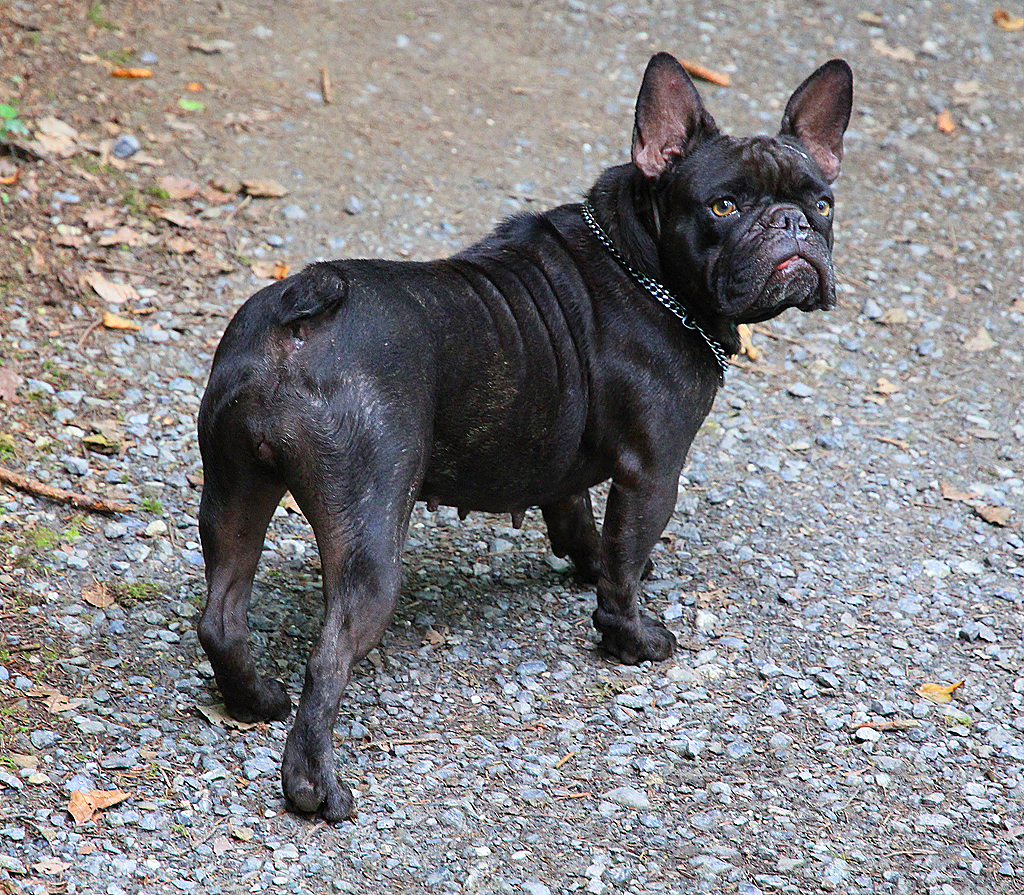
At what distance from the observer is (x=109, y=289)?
7051 millimetres

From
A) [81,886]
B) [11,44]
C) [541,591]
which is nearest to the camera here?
[81,886]

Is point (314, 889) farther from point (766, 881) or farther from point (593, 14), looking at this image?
point (593, 14)

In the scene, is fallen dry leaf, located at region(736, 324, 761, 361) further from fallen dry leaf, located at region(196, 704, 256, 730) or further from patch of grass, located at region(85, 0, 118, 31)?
patch of grass, located at region(85, 0, 118, 31)

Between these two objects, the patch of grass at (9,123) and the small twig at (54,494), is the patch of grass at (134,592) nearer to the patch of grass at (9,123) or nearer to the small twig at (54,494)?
the small twig at (54,494)

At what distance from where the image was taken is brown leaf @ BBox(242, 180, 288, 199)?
26.2ft

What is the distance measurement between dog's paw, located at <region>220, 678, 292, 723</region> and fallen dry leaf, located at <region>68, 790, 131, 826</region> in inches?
21.0

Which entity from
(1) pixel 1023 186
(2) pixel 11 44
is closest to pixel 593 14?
(1) pixel 1023 186

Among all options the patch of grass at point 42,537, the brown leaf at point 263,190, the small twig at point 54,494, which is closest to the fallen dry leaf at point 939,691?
the small twig at point 54,494

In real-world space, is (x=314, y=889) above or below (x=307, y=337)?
below

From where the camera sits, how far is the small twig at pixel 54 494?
18.1ft

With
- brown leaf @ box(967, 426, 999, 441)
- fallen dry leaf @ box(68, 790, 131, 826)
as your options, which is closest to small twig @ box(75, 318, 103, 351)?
fallen dry leaf @ box(68, 790, 131, 826)

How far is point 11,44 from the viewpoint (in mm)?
8570

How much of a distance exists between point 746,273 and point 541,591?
1.86 m

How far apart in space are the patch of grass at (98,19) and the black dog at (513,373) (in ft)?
18.0
